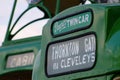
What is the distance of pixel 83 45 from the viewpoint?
5043 millimetres

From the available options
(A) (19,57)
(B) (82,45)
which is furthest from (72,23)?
(A) (19,57)

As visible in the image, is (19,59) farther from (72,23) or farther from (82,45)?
(82,45)

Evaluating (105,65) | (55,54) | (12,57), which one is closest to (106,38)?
(105,65)

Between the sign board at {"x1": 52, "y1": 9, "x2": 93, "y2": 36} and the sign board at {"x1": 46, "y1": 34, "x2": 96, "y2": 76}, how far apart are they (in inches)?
4.0

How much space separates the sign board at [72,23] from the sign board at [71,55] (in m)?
0.10

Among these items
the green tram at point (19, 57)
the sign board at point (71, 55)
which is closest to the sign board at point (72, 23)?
the sign board at point (71, 55)

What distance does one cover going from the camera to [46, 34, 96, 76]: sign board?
496 centimetres

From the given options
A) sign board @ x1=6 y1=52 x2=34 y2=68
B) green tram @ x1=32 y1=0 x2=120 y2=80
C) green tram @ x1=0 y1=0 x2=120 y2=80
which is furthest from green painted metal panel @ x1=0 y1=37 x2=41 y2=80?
green tram @ x1=32 y1=0 x2=120 y2=80

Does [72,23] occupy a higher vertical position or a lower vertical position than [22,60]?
lower

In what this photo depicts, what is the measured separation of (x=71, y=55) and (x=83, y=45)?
17cm

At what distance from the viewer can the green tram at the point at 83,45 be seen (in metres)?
4.73

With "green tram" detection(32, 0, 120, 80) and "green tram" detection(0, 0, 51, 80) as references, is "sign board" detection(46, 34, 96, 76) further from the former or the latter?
"green tram" detection(0, 0, 51, 80)

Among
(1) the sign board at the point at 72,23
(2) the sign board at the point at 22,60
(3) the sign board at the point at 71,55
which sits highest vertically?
(2) the sign board at the point at 22,60

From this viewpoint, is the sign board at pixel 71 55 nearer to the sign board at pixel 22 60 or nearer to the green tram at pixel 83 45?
the green tram at pixel 83 45
